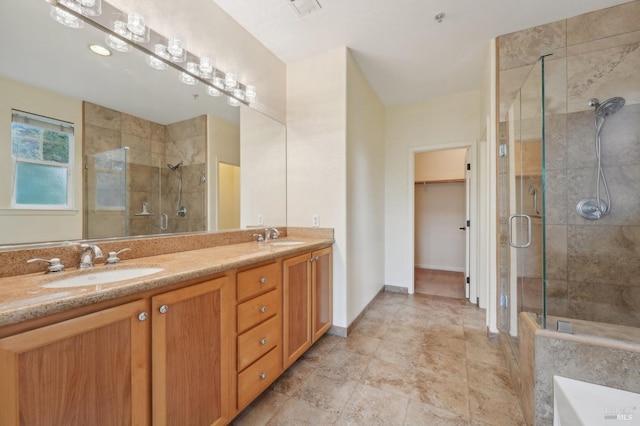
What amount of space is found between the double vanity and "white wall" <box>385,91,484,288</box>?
7.44 ft

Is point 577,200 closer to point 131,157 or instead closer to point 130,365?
point 130,365

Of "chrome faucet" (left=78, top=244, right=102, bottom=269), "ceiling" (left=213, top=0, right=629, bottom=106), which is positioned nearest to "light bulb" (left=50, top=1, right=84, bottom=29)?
"ceiling" (left=213, top=0, right=629, bottom=106)

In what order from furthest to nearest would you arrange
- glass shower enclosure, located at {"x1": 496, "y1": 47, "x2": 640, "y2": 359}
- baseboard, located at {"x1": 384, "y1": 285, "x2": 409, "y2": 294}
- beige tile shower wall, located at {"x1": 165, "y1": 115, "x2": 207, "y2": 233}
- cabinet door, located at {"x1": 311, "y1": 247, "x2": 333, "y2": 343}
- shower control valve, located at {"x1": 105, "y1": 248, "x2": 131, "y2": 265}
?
baseboard, located at {"x1": 384, "y1": 285, "x2": 409, "y2": 294}, cabinet door, located at {"x1": 311, "y1": 247, "x2": 333, "y2": 343}, glass shower enclosure, located at {"x1": 496, "y1": 47, "x2": 640, "y2": 359}, beige tile shower wall, located at {"x1": 165, "y1": 115, "x2": 207, "y2": 233}, shower control valve, located at {"x1": 105, "y1": 248, "x2": 131, "y2": 265}

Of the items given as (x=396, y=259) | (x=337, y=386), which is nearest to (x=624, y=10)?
(x=396, y=259)

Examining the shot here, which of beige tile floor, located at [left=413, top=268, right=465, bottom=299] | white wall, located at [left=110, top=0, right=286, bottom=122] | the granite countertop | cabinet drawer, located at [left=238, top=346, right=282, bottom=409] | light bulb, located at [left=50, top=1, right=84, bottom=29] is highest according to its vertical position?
white wall, located at [left=110, top=0, right=286, bottom=122]

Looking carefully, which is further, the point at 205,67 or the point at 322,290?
the point at 322,290

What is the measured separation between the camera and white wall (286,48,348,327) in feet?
A: 7.72

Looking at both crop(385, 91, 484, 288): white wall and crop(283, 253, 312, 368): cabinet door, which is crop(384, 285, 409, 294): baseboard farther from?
crop(283, 253, 312, 368): cabinet door

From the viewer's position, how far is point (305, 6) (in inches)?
74.5

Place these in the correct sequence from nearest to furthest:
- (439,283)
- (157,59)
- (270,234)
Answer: (157,59)
(270,234)
(439,283)

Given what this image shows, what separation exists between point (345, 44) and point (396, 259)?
108 inches

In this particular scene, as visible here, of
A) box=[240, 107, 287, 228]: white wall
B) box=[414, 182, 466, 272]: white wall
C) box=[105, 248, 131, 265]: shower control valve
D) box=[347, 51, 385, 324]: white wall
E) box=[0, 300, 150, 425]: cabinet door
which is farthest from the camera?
box=[414, 182, 466, 272]: white wall

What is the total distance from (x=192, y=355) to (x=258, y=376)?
1.76 feet

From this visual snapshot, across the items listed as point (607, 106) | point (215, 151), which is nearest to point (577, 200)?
point (607, 106)
